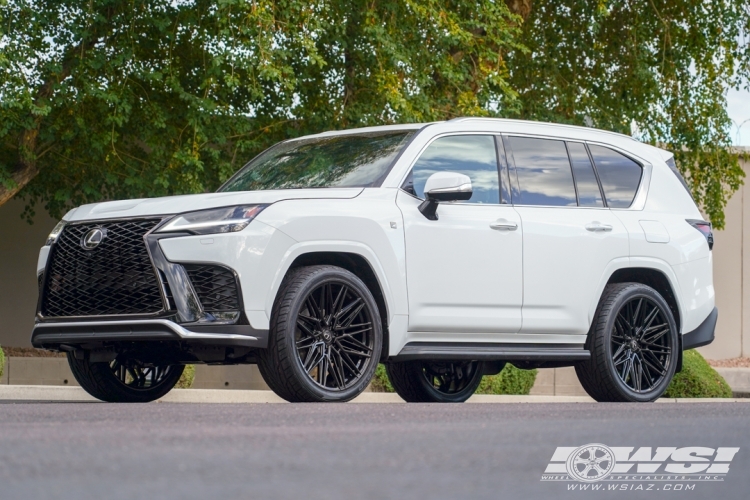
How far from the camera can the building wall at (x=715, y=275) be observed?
20.5 m

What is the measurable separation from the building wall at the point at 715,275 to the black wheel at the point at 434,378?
1219cm

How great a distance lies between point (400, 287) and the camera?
7.44m

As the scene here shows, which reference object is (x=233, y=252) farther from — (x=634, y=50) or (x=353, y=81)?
(x=634, y=50)

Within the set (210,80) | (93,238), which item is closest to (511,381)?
(210,80)

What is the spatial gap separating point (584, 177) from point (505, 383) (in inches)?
267

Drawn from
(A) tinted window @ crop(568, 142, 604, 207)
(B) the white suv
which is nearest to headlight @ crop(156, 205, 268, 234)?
(B) the white suv

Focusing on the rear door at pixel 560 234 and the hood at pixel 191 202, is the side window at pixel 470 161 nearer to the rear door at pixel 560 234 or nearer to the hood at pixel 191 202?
the rear door at pixel 560 234

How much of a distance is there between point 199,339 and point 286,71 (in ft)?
23.8

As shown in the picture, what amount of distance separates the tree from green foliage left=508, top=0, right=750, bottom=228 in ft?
1.03

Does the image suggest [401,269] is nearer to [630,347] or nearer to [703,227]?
[630,347]

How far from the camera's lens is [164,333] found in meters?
6.69

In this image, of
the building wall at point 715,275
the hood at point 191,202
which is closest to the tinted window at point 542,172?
the hood at point 191,202

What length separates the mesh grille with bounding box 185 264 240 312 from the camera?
22.0 ft

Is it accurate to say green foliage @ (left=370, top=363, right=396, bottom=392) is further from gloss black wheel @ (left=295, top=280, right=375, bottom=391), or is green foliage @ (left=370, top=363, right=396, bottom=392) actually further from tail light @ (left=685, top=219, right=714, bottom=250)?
gloss black wheel @ (left=295, top=280, right=375, bottom=391)
